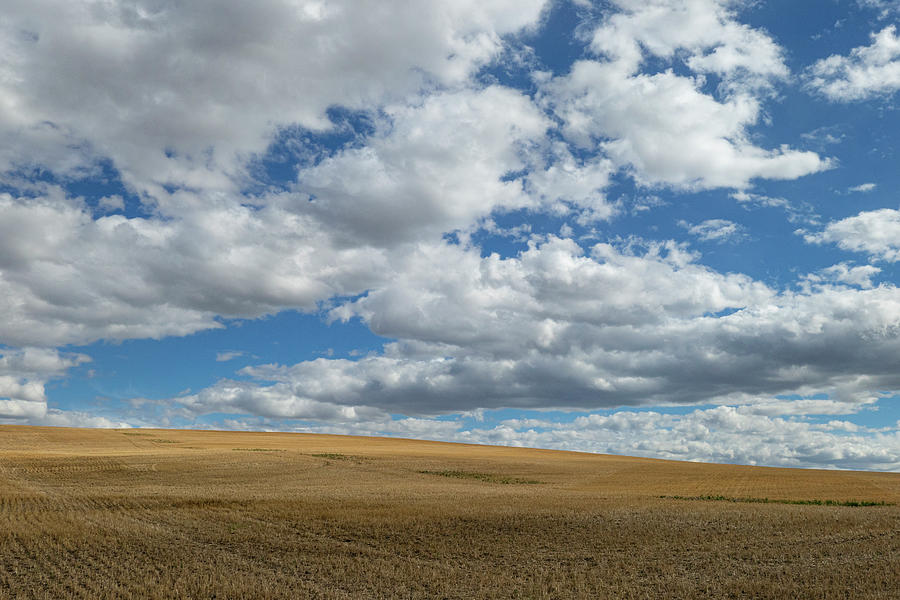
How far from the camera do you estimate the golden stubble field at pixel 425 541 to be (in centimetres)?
2045

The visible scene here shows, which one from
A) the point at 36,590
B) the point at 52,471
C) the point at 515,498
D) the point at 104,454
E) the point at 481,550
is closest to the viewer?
the point at 36,590

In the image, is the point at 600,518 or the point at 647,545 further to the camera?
the point at 600,518

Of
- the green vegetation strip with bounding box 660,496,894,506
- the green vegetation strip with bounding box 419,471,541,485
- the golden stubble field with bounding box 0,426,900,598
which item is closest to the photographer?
the golden stubble field with bounding box 0,426,900,598

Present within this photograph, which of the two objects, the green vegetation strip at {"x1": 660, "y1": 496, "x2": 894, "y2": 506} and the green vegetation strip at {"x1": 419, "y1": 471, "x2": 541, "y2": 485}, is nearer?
the green vegetation strip at {"x1": 660, "y1": 496, "x2": 894, "y2": 506}

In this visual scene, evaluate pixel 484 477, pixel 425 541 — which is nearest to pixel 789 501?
pixel 484 477

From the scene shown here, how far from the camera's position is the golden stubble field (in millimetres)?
20453

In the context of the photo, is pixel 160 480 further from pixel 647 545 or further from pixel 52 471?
pixel 647 545

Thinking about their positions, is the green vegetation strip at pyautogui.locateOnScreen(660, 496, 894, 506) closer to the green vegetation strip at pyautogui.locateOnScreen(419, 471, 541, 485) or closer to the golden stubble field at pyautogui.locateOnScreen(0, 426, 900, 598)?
the golden stubble field at pyautogui.locateOnScreen(0, 426, 900, 598)

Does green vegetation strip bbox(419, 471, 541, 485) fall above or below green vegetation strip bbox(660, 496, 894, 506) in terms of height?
below

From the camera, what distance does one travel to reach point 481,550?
26.2 metres

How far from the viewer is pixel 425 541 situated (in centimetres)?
2778

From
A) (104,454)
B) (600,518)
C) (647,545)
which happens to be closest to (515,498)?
(600,518)

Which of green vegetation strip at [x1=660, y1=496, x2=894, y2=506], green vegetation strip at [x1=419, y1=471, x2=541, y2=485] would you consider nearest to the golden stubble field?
green vegetation strip at [x1=660, y1=496, x2=894, y2=506]

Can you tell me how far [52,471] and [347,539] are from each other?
43.8m
